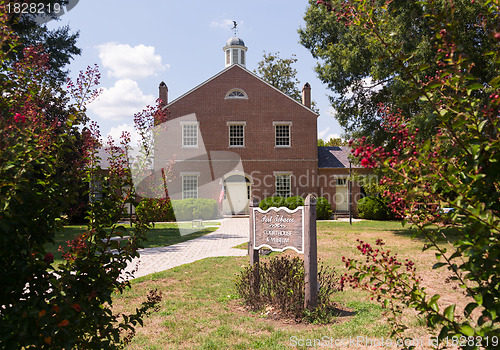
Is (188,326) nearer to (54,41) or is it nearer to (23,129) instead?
(23,129)

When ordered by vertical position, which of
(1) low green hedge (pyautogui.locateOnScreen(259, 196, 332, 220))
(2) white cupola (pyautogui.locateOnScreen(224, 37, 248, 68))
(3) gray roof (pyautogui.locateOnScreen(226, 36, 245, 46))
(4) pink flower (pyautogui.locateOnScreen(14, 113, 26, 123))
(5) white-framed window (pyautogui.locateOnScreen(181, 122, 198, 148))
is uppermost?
(3) gray roof (pyautogui.locateOnScreen(226, 36, 245, 46))

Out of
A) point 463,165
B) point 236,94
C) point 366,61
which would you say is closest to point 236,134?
point 236,94

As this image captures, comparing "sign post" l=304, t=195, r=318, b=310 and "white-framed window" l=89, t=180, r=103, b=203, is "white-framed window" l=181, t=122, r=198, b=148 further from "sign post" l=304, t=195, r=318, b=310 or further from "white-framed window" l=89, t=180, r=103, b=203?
"white-framed window" l=89, t=180, r=103, b=203

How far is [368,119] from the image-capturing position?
1833 cm

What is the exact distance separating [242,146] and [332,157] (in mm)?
7892

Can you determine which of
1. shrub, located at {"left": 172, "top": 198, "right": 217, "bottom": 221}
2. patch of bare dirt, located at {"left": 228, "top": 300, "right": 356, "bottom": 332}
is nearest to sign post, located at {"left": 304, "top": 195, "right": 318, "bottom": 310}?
patch of bare dirt, located at {"left": 228, "top": 300, "right": 356, "bottom": 332}

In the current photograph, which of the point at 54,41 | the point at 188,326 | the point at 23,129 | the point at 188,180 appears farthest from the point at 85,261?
the point at 188,180

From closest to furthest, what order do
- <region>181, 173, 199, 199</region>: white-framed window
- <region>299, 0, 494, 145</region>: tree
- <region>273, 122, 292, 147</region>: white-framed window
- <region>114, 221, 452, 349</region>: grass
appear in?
<region>114, 221, 452, 349</region>: grass
<region>299, 0, 494, 145</region>: tree
<region>181, 173, 199, 199</region>: white-framed window
<region>273, 122, 292, 147</region>: white-framed window

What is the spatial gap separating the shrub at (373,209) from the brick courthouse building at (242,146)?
Answer: 5.29 feet

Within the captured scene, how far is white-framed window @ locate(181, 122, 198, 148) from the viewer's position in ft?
96.5

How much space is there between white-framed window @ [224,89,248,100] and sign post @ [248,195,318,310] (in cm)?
2351

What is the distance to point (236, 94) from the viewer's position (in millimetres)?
29750

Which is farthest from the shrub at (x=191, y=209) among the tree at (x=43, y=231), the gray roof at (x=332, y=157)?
the tree at (x=43, y=231)

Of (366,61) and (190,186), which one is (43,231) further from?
(190,186)
